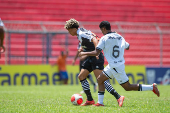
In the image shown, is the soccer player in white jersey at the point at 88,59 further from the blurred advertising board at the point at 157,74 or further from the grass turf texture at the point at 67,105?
the blurred advertising board at the point at 157,74

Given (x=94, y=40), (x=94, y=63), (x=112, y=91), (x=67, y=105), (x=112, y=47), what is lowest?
(x=67, y=105)

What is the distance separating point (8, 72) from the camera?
1560 centimetres

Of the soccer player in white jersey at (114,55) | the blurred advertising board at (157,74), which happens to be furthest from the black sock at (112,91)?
the blurred advertising board at (157,74)

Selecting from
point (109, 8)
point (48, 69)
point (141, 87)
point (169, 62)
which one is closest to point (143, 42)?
point (169, 62)

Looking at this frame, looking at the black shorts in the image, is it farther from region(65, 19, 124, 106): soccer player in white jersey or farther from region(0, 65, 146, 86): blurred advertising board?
region(0, 65, 146, 86): blurred advertising board

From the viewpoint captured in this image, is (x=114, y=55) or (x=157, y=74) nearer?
(x=114, y=55)

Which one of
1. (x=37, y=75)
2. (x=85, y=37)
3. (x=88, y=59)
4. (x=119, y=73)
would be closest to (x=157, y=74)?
(x=37, y=75)

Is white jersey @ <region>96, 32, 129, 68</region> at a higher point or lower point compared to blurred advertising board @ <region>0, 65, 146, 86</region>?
higher

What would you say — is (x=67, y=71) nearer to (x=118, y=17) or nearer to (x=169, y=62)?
(x=169, y=62)

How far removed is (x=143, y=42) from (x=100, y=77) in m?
13.8

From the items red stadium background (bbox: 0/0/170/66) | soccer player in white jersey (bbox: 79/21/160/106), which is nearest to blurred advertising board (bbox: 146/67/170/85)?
red stadium background (bbox: 0/0/170/66)

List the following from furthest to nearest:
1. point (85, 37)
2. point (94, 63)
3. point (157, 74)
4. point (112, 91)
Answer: point (157, 74)
point (94, 63)
point (85, 37)
point (112, 91)

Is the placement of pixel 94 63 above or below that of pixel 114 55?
below

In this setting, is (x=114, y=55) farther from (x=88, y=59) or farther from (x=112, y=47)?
(x=88, y=59)
